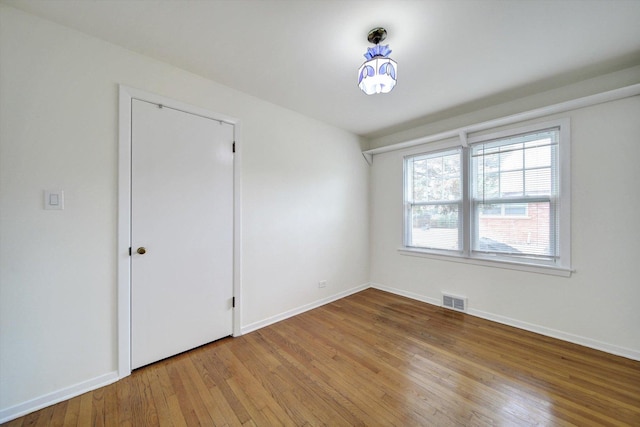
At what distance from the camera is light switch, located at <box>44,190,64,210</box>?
157 centimetres

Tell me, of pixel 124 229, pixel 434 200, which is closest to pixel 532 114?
pixel 434 200

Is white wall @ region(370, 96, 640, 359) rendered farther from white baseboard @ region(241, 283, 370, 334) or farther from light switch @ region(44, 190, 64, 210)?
light switch @ region(44, 190, 64, 210)

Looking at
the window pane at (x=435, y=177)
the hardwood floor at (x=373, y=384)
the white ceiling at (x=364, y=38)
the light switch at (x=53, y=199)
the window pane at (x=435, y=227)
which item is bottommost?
the hardwood floor at (x=373, y=384)

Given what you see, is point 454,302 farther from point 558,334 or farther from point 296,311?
point 296,311

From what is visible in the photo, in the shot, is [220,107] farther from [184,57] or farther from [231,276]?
[231,276]

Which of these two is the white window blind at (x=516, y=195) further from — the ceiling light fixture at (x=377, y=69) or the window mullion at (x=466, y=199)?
the ceiling light fixture at (x=377, y=69)

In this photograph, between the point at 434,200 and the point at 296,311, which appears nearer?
the point at 296,311

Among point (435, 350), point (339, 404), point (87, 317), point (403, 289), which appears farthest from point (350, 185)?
point (87, 317)

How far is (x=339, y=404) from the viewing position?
158cm

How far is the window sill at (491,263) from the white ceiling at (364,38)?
1844 mm

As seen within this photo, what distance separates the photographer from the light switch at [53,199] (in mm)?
1571

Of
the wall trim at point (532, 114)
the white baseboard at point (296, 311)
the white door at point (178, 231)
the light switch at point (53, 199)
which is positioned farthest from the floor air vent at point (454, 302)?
the light switch at point (53, 199)

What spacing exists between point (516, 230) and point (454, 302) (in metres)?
1.15

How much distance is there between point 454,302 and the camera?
306 cm
